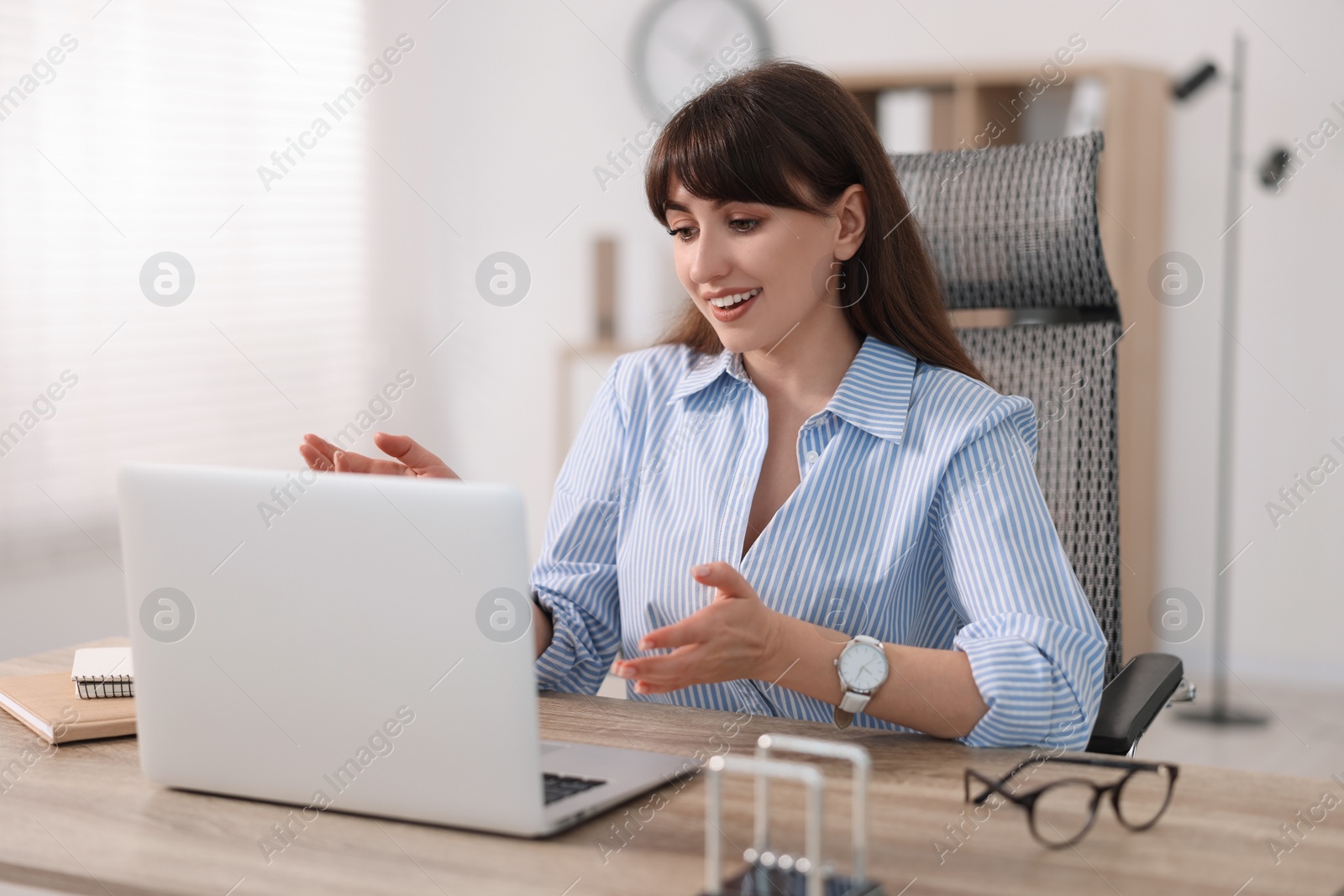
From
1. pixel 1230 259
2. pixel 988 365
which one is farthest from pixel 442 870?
pixel 1230 259

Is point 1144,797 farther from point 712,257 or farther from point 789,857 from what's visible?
point 712,257

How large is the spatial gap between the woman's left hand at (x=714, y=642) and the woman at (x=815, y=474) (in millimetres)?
60

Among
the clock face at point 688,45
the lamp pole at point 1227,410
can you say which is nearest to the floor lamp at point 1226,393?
the lamp pole at point 1227,410

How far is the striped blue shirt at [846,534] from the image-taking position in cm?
126

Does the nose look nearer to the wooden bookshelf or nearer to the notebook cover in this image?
the notebook cover

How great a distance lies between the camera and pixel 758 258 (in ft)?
4.69

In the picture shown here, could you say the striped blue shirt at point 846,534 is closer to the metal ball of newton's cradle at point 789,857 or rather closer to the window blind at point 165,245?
the metal ball of newton's cradle at point 789,857

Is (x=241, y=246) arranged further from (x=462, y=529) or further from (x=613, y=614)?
(x=462, y=529)

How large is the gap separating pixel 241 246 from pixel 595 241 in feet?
3.46

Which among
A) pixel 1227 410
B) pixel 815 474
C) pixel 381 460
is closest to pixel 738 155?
pixel 815 474

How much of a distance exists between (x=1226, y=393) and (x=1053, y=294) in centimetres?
213

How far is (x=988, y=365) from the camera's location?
171 centimetres

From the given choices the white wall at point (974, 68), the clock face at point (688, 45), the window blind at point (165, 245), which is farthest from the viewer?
the clock face at point (688, 45)

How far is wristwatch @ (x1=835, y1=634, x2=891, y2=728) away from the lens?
3.97 ft
